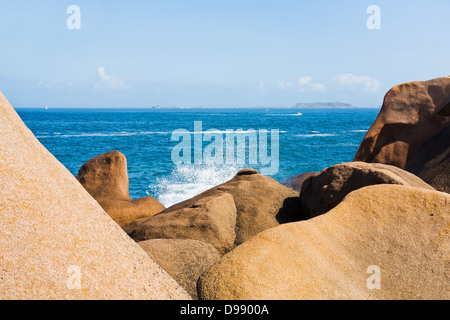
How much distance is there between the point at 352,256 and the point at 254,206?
2.82 m

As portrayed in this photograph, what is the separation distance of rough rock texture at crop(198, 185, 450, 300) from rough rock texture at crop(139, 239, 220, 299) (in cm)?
55

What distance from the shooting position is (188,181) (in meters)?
16.7

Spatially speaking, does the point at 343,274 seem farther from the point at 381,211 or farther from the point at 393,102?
the point at 393,102

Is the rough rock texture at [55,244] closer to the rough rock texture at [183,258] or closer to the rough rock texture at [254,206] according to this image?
the rough rock texture at [183,258]

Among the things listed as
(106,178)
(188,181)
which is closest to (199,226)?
(106,178)

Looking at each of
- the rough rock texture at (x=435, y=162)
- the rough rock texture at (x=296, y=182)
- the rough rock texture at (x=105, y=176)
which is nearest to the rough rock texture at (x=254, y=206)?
the rough rock texture at (x=435, y=162)

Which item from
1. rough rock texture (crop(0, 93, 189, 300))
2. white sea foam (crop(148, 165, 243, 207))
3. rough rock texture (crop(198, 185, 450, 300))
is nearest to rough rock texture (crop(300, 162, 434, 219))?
rough rock texture (crop(198, 185, 450, 300))

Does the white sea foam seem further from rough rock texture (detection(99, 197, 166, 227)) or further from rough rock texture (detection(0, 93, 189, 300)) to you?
rough rock texture (detection(0, 93, 189, 300))

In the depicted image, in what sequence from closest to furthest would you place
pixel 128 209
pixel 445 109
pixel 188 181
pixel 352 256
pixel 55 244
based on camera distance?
pixel 55 244 → pixel 352 256 → pixel 445 109 → pixel 128 209 → pixel 188 181

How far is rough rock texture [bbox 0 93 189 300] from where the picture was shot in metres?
2.61

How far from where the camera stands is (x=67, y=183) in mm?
3270

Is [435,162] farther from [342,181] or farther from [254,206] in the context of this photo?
[254,206]
